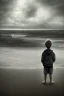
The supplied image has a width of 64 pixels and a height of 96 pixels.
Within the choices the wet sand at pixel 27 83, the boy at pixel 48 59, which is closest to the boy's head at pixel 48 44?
the boy at pixel 48 59

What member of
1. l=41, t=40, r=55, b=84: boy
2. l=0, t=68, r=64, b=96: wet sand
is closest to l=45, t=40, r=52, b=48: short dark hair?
l=41, t=40, r=55, b=84: boy

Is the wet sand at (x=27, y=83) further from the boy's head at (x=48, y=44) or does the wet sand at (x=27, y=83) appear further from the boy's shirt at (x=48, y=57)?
the boy's head at (x=48, y=44)

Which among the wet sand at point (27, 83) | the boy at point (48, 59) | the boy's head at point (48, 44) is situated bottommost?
the wet sand at point (27, 83)

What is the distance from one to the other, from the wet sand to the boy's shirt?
75 millimetres

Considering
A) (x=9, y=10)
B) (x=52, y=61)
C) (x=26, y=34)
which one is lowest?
(x=52, y=61)

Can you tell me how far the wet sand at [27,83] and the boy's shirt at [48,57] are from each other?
75mm

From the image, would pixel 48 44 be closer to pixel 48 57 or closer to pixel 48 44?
pixel 48 44

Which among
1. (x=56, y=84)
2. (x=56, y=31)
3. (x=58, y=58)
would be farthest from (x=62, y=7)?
(x=56, y=84)

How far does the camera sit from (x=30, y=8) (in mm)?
3229

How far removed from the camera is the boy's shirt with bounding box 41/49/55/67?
10.5 feet

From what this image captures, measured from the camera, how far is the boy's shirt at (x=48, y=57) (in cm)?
319

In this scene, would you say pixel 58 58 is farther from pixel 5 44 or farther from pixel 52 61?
pixel 5 44

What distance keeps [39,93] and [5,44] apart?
49cm

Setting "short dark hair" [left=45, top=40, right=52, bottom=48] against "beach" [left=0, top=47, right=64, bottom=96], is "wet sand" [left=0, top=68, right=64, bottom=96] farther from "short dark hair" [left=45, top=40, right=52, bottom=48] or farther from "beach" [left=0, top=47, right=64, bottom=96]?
"short dark hair" [left=45, top=40, right=52, bottom=48]
